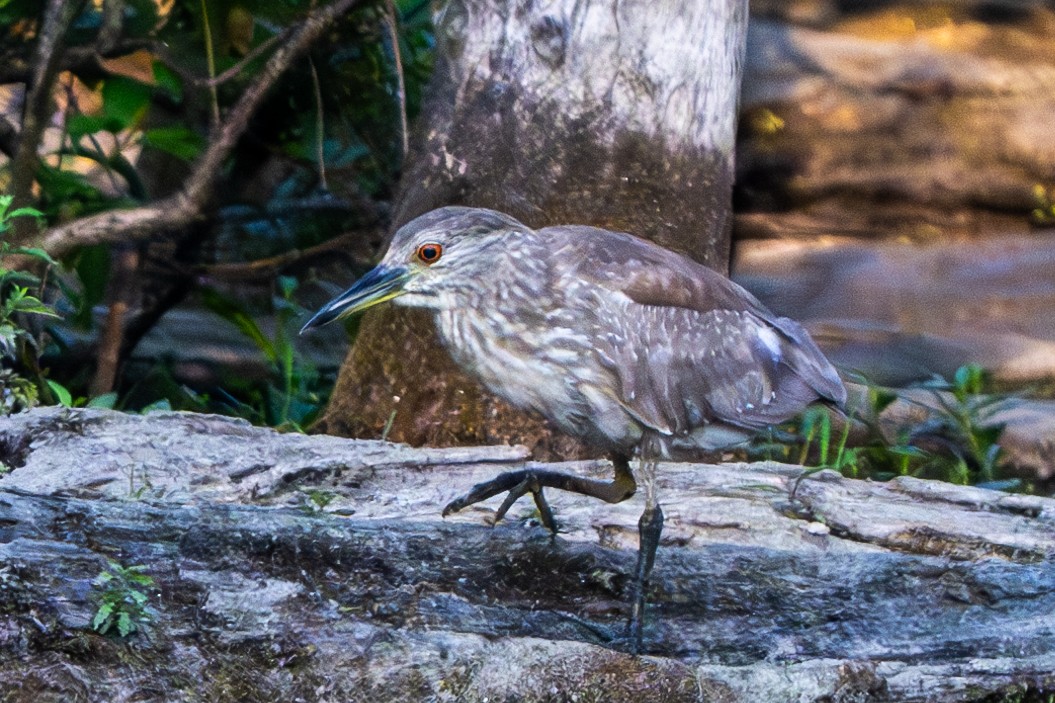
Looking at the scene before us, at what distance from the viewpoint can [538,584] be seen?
150 inches

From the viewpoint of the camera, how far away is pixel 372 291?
3.44 m

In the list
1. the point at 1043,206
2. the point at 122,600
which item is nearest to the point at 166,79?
the point at 122,600

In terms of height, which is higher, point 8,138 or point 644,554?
point 8,138

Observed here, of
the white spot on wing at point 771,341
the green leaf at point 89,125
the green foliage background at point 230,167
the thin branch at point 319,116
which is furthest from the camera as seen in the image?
the green foliage background at point 230,167

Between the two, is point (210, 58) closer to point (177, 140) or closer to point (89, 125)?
point (177, 140)

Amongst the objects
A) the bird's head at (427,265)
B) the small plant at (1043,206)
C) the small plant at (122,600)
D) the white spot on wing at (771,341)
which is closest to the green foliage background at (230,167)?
the bird's head at (427,265)

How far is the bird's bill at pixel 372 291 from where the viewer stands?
11.3ft

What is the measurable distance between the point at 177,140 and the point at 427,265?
126 inches

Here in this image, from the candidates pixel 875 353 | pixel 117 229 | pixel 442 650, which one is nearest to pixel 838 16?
pixel 875 353

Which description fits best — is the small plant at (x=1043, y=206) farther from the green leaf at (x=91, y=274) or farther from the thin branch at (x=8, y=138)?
the thin branch at (x=8, y=138)

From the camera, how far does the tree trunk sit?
16.3ft

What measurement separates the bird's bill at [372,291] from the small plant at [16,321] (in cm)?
117

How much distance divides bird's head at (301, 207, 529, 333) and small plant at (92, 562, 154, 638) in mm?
795

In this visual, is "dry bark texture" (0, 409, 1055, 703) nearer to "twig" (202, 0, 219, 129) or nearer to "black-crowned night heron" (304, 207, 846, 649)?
"black-crowned night heron" (304, 207, 846, 649)
